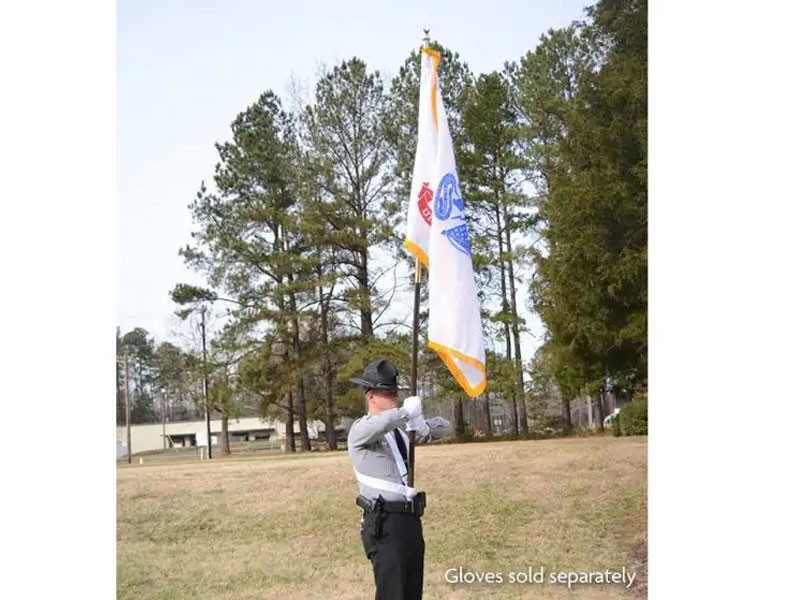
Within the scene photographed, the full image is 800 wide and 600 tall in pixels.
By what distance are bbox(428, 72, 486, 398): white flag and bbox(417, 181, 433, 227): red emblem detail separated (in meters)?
0.06

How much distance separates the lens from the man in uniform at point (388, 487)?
11.5 feet

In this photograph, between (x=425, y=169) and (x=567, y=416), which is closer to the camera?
(x=425, y=169)

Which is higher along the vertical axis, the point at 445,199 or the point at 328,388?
the point at 445,199

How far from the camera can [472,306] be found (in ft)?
13.3

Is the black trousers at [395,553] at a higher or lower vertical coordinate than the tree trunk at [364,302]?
lower

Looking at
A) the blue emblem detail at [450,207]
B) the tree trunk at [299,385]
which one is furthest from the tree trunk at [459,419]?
the blue emblem detail at [450,207]

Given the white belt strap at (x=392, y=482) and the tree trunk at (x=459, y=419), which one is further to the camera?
the tree trunk at (x=459, y=419)

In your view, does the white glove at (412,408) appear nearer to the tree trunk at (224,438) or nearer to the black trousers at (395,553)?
the black trousers at (395,553)

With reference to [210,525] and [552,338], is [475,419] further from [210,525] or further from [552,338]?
[210,525]

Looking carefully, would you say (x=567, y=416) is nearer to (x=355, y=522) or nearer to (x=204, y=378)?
(x=355, y=522)

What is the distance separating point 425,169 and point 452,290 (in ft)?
1.70

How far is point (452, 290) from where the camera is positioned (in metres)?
4.06

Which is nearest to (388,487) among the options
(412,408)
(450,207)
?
(412,408)

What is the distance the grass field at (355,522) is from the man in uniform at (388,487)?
1486 millimetres
